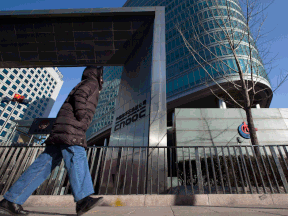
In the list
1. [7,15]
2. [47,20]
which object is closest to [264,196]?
[47,20]

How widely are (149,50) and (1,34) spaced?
33.9 feet

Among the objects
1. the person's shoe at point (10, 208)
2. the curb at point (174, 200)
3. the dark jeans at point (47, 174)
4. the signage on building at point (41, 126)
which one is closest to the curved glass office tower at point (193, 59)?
the signage on building at point (41, 126)

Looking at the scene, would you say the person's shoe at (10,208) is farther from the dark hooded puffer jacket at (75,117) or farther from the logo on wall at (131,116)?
the logo on wall at (131,116)

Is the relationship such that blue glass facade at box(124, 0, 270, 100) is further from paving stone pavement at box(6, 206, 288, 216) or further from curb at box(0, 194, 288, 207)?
paving stone pavement at box(6, 206, 288, 216)

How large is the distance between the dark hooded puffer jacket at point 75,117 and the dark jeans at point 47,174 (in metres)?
0.11

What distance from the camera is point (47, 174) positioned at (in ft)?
6.29

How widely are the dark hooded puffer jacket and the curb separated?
6.12ft

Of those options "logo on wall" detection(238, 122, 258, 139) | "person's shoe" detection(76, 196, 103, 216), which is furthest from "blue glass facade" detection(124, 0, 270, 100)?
"person's shoe" detection(76, 196, 103, 216)

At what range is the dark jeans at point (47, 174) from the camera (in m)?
1.72

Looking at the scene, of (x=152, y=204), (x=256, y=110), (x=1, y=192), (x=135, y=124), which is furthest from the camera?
(x=256, y=110)

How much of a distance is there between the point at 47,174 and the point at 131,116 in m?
6.97

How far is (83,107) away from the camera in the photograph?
2.08m

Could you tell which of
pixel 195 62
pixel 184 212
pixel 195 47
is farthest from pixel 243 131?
pixel 195 47

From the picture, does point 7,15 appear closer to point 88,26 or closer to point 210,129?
point 88,26
